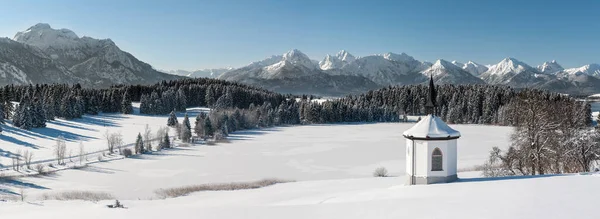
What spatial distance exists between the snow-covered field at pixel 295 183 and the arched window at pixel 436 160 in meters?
1.81

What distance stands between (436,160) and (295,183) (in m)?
16.8

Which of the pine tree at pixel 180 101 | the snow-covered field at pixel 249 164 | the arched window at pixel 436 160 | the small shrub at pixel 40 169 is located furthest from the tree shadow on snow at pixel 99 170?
the pine tree at pixel 180 101

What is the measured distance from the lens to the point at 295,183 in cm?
3784

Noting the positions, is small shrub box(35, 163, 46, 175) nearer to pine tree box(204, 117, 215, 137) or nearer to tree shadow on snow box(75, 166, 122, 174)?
tree shadow on snow box(75, 166, 122, 174)

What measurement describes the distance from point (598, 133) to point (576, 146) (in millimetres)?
2874

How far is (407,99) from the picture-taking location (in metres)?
164

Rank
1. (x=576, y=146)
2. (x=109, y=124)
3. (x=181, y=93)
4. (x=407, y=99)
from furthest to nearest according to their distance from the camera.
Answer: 1. (x=407, y=99)
2. (x=181, y=93)
3. (x=109, y=124)
4. (x=576, y=146)

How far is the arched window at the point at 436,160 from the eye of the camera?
23.4 metres

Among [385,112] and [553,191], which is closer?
[553,191]

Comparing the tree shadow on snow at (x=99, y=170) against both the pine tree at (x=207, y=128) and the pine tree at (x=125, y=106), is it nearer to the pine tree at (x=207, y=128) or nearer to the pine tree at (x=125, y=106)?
the pine tree at (x=207, y=128)

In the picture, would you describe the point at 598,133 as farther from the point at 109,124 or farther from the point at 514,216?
the point at 109,124

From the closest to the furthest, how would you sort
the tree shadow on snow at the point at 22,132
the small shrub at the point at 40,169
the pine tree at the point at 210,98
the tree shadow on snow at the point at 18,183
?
the tree shadow on snow at the point at 18,183, the small shrub at the point at 40,169, the tree shadow on snow at the point at 22,132, the pine tree at the point at 210,98

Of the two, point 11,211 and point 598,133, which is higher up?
point 598,133

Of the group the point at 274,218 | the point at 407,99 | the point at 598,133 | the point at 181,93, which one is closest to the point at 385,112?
the point at 407,99
